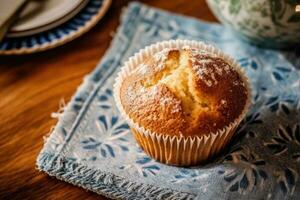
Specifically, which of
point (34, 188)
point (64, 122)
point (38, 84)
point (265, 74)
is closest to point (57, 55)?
point (38, 84)

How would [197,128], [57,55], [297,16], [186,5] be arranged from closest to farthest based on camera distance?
[197,128] → [297,16] → [57,55] → [186,5]

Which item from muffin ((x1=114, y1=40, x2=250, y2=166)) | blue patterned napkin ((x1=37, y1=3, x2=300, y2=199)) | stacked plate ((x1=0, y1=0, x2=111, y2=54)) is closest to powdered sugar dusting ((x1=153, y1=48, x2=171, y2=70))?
muffin ((x1=114, y1=40, x2=250, y2=166))

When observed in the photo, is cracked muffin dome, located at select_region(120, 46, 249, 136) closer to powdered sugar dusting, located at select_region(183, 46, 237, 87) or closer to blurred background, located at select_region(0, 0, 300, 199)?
powdered sugar dusting, located at select_region(183, 46, 237, 87)

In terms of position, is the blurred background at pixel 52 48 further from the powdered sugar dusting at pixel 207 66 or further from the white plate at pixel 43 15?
the powdered sugar dusting at pixel 207 66

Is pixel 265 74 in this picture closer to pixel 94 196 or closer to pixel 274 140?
pixel 274 140

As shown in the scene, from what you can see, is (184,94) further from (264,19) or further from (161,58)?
(264,19)
